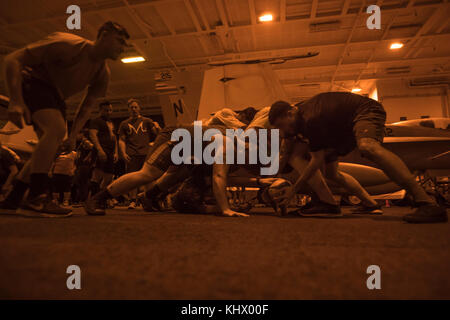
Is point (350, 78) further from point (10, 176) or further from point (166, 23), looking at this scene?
point (10, 176)

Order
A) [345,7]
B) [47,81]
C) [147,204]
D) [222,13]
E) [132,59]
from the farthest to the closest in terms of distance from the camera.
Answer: [132,59]
[222,13]
[345,7]
[147,204]
[47,81]

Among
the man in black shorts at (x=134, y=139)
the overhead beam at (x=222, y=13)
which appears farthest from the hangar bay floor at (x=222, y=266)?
the overhead beam at (x=222, y=13)

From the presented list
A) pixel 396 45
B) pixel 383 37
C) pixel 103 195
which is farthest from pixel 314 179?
pixel 396 45

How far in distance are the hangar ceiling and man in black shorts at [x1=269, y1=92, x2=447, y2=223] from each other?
15.4ft

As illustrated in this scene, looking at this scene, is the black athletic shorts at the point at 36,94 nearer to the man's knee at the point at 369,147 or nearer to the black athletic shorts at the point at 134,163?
the man's knee at the point at 369,147

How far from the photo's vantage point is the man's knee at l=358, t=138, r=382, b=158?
154 cm

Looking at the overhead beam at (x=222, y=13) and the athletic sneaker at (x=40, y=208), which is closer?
the athletic sneaker at (x=40, y=208)

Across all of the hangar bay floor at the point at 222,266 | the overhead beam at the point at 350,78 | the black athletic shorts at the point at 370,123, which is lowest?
the hangar bay floor at the point at 222,266

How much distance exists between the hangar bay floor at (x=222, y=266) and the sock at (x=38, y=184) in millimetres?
707

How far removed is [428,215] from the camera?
4.63 feet

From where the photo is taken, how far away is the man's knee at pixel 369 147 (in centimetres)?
154

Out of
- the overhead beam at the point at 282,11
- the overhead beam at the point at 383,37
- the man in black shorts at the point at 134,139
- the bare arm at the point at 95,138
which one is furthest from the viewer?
the overhead beam at the point at 383,37

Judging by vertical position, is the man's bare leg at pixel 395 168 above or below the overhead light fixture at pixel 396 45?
below

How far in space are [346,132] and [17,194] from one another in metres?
2.36
